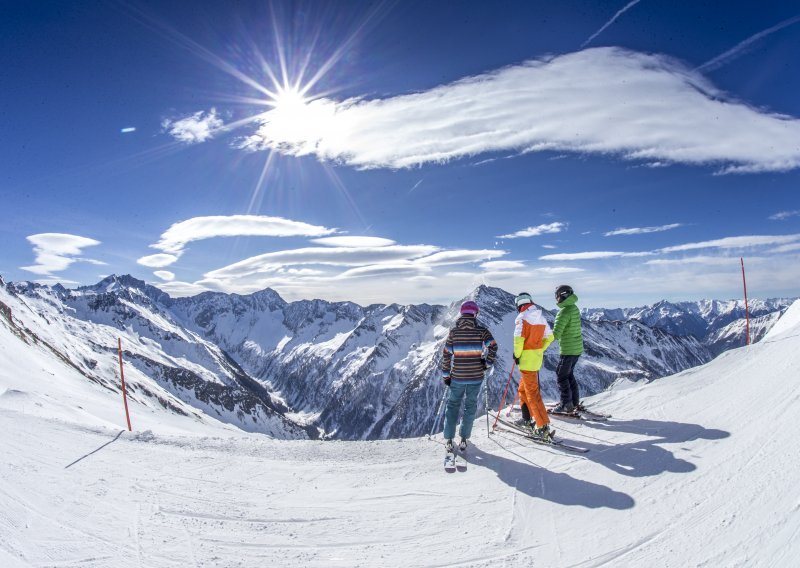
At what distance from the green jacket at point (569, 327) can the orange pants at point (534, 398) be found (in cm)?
140

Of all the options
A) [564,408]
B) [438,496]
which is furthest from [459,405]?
[564,408]

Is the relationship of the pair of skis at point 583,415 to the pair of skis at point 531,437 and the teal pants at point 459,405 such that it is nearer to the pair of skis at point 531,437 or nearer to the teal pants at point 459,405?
the pair of skis at point 531,437

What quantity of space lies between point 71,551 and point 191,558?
4.86ft

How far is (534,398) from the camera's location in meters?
9.02

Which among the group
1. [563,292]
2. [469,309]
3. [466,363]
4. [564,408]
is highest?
[563,292]

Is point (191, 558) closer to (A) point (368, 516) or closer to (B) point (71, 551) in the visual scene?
(B) point (71, 551)

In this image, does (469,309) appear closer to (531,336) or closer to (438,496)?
(531,336)

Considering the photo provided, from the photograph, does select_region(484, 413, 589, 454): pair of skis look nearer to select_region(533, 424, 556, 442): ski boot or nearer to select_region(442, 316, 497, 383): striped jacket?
select_region(533, 424, 556, 442): ski boot

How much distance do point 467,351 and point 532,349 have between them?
58.0 inches

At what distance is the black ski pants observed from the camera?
10.6 metres

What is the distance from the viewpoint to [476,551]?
17.8 feet

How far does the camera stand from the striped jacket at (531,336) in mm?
8922

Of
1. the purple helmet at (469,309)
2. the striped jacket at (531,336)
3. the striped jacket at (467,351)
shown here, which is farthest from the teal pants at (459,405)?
the purple helmet at (469,309)

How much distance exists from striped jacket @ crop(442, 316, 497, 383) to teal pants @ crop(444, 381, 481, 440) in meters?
0.19
